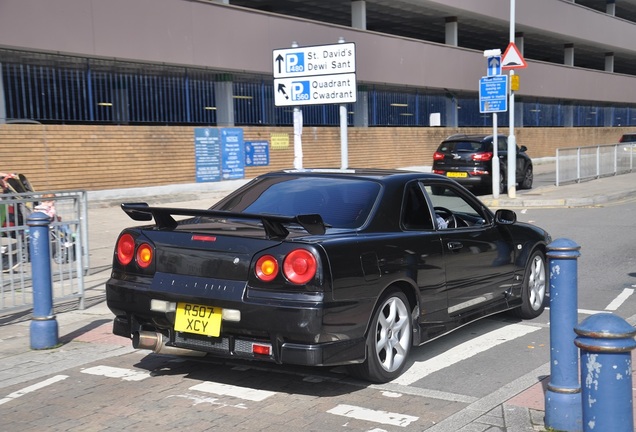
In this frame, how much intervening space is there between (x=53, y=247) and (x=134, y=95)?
501 inches

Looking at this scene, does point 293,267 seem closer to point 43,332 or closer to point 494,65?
point 43,332

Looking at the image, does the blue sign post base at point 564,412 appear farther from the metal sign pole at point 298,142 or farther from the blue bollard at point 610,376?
the metal sign pole at point 298,142

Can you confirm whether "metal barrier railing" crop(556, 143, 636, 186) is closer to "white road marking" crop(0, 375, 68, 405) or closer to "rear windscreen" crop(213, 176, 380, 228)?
"rear windscreen" crop(213, 176, 380, 228)

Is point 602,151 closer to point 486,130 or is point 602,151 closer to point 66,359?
point 486,130

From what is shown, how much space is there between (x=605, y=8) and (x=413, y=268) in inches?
1951

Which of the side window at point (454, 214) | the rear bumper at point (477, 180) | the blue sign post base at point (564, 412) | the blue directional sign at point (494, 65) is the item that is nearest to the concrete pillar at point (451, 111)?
the rear bumper at point (477, 180)

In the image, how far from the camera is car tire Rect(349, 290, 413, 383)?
5.44 metres

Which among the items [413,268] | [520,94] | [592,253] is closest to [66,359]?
[413,268]

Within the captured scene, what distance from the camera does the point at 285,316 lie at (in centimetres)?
501

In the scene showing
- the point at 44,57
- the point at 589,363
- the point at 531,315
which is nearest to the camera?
the point at 589,363

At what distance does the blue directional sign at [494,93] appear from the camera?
A: 64.6 feet

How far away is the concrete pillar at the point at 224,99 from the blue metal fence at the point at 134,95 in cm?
7

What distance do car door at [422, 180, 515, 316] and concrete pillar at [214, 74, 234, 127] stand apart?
1636 cm

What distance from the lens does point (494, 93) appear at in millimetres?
19812
